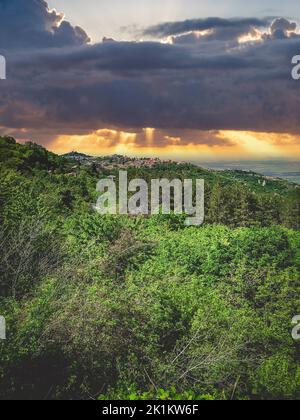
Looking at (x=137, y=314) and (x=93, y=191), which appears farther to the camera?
(x=93, y=191)

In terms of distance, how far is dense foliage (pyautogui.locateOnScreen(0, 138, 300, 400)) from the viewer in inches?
532

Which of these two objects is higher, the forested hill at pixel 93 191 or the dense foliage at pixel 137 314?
the forested hill at pixel 93 191

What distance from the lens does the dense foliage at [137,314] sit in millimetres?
13523

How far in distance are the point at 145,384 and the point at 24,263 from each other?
5557 mm

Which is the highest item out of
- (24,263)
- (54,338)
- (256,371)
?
(24,263)

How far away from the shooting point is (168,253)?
93.7ft

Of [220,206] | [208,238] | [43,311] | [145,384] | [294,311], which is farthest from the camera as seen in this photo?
[220,206]

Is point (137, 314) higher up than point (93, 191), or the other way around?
point (93, 191)

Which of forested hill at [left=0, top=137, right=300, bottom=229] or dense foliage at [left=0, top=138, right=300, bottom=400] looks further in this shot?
forested hill at [left=0, top=137, right=300, bottom=229]

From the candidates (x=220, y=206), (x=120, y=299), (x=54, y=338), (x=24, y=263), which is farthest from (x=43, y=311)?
(x=220, y=206)

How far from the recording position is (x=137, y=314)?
16.2 m

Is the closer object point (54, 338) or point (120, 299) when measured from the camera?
point (54, 338)

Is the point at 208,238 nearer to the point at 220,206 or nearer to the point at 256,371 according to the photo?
the point at 256,371

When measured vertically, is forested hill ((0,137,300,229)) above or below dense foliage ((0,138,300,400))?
above
